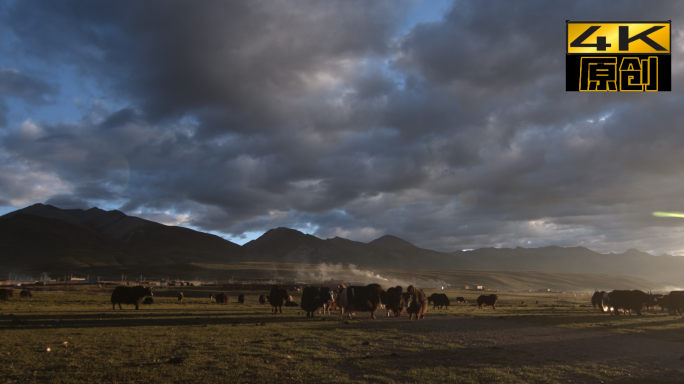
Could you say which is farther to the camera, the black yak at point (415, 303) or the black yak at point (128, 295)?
the black yak at point (128, 295)

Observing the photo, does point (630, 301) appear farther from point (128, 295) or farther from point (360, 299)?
point (128, 295)

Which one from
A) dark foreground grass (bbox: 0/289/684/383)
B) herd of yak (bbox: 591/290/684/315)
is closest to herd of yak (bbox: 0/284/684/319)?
herd of yak (bbox: 591/290/684/315)

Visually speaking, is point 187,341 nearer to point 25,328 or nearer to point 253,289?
point 25,328

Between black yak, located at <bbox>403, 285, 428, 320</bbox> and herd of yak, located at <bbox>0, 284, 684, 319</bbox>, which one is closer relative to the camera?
herd of yak, located at <bbox>0, 284, 684, 319</bbox>

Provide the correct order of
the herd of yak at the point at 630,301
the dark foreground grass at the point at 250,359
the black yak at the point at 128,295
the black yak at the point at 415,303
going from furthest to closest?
the herd of yak at the point at 630,301
the black yak at the point at 128,295
the black yak at the point at 415,303
the dark foreground grass at the point at 250,359

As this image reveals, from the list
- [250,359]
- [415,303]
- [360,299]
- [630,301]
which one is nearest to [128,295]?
[360,299]

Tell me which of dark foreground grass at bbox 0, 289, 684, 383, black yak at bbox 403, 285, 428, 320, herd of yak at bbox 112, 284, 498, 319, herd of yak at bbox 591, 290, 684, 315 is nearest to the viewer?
dark foreground grass at bbox 0, 289, 684, 383

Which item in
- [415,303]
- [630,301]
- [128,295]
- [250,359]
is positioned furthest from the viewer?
[630,301]

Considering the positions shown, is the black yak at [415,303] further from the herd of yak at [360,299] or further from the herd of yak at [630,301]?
the herd of yak at [630,301]

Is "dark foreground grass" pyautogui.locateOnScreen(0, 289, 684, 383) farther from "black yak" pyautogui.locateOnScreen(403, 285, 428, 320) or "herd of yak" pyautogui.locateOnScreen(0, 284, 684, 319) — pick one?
"black yak" pyautogui.locateOnScreen(403, 285, 428, 320)

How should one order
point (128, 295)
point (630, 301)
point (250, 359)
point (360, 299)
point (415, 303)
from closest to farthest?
1. point (250, 359)
2. point (360, 299)
3. point (415, 303)
4. point (128, 295)
5. point (630, 301)

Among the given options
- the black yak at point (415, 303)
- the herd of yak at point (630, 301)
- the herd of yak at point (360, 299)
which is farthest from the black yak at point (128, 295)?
the herd of yak at point (630, 301)

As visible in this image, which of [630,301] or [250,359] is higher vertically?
[250,359]

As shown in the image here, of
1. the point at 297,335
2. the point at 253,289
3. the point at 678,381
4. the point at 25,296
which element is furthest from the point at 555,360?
the point at 253,289
